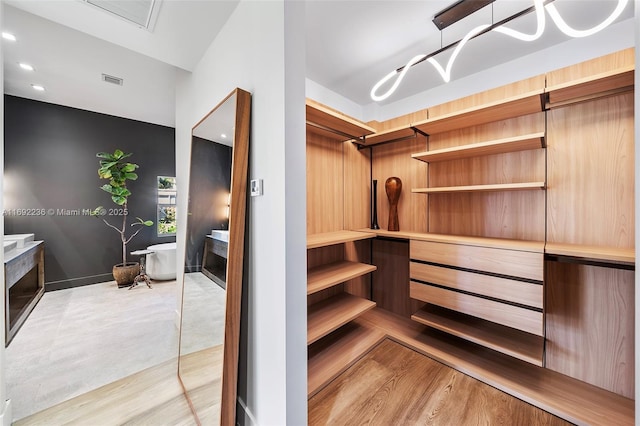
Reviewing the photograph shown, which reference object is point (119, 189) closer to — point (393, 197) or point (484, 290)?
point (393, 197)

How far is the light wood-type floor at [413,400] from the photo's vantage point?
152 centimetres

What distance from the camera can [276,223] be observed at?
1.21m

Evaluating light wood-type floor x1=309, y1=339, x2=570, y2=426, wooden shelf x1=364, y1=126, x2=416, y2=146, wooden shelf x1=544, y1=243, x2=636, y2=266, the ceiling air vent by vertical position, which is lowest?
light wood-type floor x1=309, y1=339, x2=570, y2=426

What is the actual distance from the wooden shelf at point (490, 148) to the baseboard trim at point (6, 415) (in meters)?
3.29

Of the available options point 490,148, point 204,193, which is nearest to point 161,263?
point 204,193

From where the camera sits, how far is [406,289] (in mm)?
2760

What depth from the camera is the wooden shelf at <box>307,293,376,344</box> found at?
1.89 metres

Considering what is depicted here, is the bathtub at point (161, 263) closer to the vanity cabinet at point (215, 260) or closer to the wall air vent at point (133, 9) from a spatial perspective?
the vanity cabinet at point (215, 260)

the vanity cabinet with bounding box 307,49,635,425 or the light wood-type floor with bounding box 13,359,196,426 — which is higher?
the vanity cabinet with bounding box 307,49,635,425

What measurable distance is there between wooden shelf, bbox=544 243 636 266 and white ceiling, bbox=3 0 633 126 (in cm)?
158

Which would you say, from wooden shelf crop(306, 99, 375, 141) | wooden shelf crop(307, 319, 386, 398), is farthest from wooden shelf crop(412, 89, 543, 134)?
wooden shelf crop(307, 319, 386, 398)

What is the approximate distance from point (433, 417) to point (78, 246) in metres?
5.29

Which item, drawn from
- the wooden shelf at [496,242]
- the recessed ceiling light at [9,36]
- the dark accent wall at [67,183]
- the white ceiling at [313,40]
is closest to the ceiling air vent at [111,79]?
the white ceiling at [313,40]

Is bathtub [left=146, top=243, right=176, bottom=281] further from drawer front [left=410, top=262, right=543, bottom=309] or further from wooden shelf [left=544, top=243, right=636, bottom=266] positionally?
wooden shelf [left=544, top=243, right=636, bottom=266]
